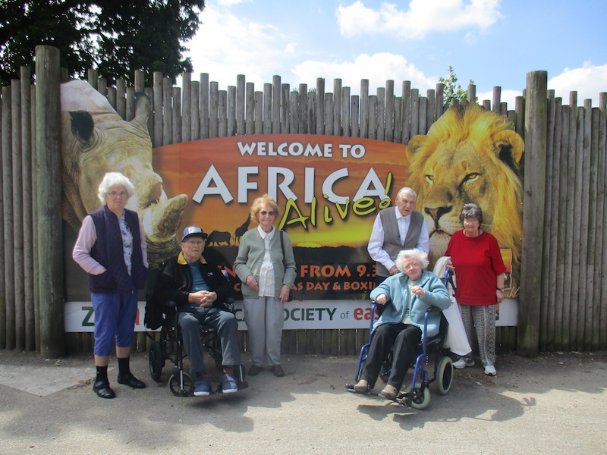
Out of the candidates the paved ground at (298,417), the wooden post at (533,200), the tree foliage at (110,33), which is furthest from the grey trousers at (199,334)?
the tree foliage at (110,33)

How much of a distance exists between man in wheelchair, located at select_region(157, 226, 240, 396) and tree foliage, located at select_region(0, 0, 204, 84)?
1057 cm

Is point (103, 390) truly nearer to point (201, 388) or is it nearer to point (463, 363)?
point (201, 388)

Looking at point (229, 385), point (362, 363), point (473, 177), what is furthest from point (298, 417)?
point (473, 177)

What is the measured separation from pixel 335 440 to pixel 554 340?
336 cm

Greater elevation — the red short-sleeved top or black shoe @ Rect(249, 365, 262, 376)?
the red short-sleeved top

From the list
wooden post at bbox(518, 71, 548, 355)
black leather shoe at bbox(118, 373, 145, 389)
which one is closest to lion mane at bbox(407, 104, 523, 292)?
wooden post at bbox(518, 71, 548, 355)

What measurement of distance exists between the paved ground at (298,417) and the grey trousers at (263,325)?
0.66ft

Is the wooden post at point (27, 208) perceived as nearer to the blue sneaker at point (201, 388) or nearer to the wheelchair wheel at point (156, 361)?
the wheelchair wheel at point (156, 361)

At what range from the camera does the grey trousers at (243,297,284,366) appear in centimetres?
Result: 459

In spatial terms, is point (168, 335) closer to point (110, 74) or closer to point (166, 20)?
point (110, 74)

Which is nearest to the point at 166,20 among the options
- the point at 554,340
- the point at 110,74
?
the point at 110,74

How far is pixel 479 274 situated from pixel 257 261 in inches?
85.0

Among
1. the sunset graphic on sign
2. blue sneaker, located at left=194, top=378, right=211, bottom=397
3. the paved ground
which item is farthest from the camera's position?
the sunset graphic on sign

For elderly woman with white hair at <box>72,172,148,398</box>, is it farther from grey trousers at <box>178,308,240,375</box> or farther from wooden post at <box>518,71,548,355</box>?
wooden post at <box>518,71,548,355</box>
